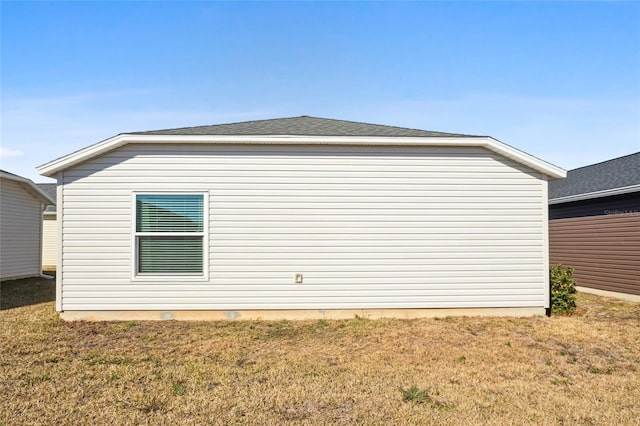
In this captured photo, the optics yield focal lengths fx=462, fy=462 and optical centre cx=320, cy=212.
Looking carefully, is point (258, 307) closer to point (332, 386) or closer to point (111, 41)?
point (332, 386)

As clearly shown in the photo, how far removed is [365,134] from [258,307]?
12.4ft

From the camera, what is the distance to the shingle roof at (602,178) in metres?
12.7

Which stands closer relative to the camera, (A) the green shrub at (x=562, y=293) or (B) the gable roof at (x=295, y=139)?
(B) the gable roof at (x=295, y=139)

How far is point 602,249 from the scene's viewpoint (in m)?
12.6

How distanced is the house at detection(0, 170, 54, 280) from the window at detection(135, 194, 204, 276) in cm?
873

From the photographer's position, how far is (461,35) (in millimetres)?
11617

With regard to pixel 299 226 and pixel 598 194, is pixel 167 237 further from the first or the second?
pixel 598 194

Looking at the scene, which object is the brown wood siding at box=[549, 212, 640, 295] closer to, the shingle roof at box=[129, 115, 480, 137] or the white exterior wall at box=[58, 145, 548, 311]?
the white exterior wall at box=[58, 145, 548, 311]

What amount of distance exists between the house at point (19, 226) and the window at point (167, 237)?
28.7 feet

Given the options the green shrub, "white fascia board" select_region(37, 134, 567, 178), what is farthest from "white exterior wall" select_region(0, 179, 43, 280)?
the green shrub

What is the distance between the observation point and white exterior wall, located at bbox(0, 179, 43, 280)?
48.7 feet

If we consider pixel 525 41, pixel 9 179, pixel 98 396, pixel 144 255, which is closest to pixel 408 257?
pixel 144 255

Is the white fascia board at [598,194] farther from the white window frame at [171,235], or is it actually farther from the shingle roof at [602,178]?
the white window frame at [171,235]

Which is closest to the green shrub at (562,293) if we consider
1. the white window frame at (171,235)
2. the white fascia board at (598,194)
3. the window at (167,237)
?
the white fascia board at (598,194)
